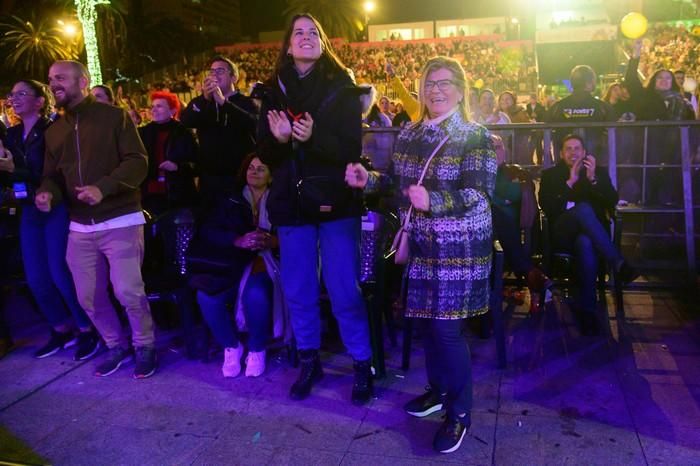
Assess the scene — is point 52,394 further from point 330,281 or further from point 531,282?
point 531,282

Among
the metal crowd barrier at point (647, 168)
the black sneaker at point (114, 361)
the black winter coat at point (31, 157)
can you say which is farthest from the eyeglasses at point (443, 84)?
the black winter coat at point (31, 157)

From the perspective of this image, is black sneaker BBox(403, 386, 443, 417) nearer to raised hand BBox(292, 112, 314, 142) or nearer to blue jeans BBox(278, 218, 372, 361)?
blue jeans BBox(278, 218, 372, 361)

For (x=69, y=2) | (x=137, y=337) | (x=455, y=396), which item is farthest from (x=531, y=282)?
(x=69, y=2)

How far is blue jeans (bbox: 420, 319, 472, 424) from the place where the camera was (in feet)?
9.75

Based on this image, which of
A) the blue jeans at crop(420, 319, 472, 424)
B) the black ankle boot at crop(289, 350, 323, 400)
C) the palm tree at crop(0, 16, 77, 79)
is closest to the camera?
the blue jeans at crop(420, 319, 472, 424)

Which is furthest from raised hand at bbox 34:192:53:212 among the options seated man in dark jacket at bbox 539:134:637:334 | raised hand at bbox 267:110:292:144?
seated man in dark jacket at bbox 539:134:637:334

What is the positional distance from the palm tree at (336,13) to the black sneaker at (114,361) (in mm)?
31292

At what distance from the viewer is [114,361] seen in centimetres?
429

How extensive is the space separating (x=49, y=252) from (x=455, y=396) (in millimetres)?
3241

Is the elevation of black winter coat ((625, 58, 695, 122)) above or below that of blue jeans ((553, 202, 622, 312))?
above

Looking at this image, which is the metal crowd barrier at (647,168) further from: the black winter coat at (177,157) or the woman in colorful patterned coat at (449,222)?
the woman in colorful patterned coat at (449,222)

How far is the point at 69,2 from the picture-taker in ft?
70.0

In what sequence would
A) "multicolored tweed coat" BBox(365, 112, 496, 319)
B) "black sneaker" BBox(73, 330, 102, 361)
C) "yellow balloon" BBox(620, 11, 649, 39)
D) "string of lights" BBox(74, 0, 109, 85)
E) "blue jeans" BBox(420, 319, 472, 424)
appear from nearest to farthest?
"multicolored tweed coat" BBox(365, 112, 496, 319)
"blue jeans" BBox(420, 319, 472, 424)
"black sneaker" BBox(73, 330, 102, 361)
"yellow balloon" BBox(620, 11, 649, 39)
"string of lights" BBox(74, 0, 109, 85)

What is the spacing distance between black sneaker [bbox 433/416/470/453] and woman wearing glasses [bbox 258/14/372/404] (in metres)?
0.66
